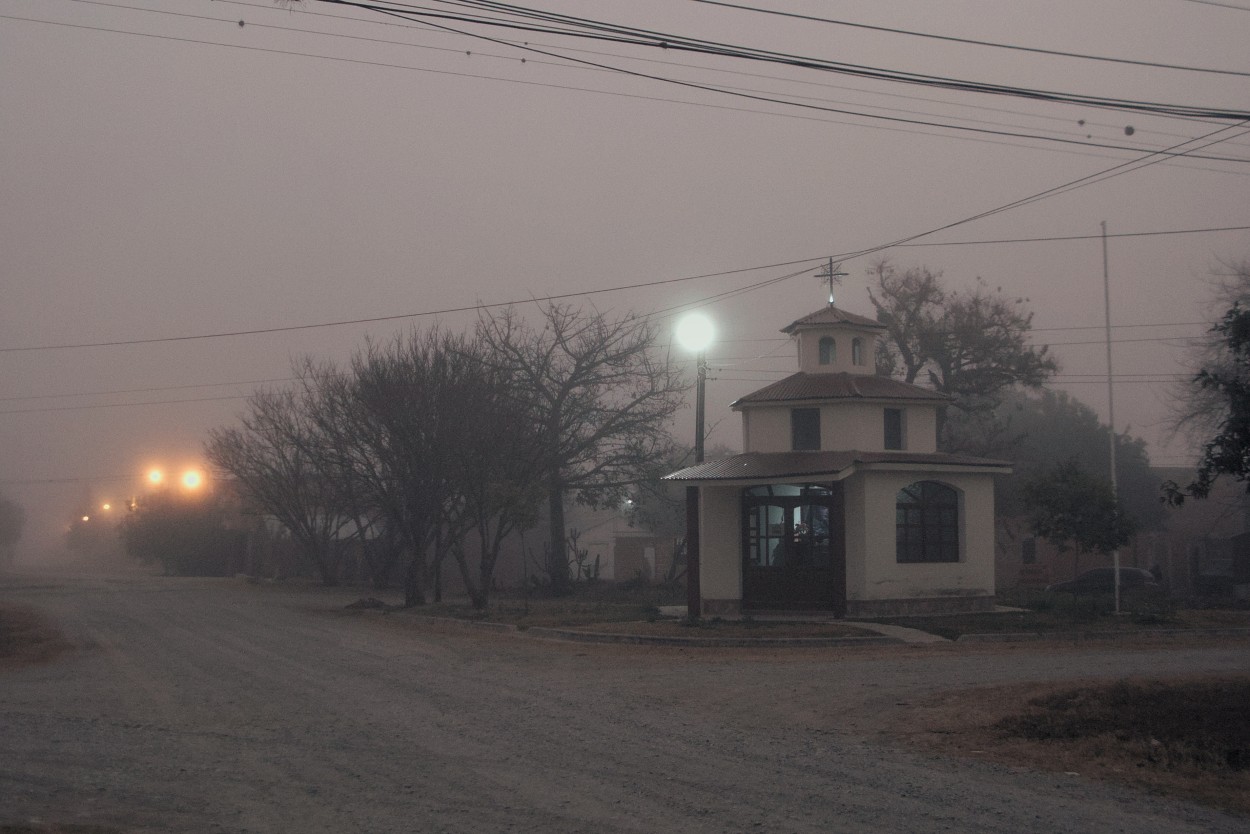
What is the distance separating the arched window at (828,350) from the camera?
28.9 metres

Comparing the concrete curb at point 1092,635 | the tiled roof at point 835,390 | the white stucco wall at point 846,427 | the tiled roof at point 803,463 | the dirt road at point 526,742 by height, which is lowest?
the concrete curb at point 1092,635

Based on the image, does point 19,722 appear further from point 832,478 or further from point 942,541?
point 942,541

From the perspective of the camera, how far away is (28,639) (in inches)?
896

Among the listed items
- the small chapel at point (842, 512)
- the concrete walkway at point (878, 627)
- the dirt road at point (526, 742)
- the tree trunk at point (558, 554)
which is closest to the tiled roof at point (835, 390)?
the small chapel at point (842, 512)

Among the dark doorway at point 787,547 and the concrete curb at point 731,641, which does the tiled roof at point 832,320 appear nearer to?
the dark doorway at point 787,547

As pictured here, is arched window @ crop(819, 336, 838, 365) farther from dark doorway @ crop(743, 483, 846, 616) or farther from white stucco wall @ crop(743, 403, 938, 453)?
dark doorway @ crop(743, 483, 846, 616)

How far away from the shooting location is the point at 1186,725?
37.6 ft

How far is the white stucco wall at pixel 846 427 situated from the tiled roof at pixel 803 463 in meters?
0.32

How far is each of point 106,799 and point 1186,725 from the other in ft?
33.9

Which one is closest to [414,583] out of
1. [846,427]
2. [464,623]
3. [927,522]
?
[464,623]

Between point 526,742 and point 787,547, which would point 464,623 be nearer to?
point 787,547

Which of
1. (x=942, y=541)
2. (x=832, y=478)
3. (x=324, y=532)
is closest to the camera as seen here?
(x=832, y=478)

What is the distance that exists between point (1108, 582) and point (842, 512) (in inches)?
813

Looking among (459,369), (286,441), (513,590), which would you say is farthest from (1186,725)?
(286,441)
